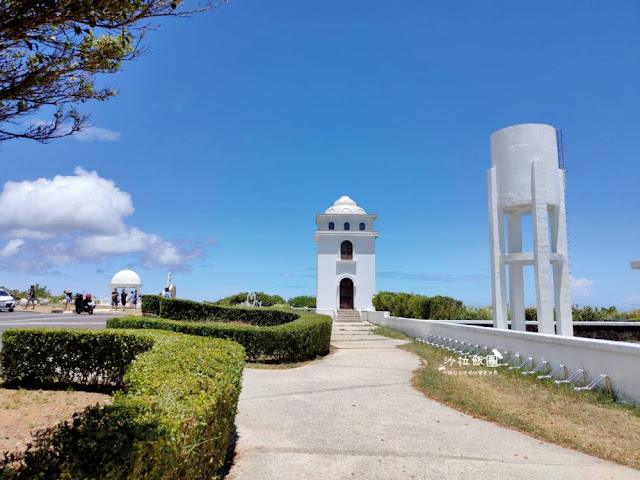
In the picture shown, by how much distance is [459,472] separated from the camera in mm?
4281

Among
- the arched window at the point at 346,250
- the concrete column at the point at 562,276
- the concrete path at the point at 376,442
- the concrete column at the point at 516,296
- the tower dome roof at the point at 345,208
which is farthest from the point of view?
the tower dome roof at the point at 345,208

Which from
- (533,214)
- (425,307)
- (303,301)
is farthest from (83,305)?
(533,214)

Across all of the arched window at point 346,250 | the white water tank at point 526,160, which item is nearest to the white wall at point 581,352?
the white water tank at point 526,160

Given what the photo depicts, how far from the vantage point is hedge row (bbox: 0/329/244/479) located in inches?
88.5

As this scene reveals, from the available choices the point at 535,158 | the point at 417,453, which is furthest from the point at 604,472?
the point at 535,158

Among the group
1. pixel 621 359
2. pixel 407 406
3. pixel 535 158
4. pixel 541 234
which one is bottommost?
pixel 407 406

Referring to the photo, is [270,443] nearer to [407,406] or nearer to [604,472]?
[407,406]

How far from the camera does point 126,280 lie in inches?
1688

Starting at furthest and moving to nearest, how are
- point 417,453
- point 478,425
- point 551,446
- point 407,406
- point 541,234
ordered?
1. point 541,234
2. point 407,406
3. point 478,425
4. point 551,446
5. point 417,453

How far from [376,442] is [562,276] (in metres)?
11.4

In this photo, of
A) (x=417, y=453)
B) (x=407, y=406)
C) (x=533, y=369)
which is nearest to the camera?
(x=417, y=453)

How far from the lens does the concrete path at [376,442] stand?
4301mm

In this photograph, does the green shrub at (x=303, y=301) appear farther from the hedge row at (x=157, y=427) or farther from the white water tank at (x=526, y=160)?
the hedge row at (x=157, y=427)

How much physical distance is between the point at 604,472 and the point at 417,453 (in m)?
1.96
